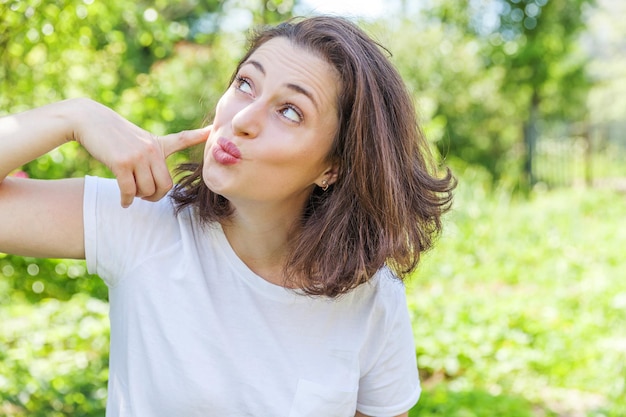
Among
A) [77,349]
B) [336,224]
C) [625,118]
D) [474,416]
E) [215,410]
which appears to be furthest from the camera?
[625,118]

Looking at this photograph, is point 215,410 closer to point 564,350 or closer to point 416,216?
point 416,216

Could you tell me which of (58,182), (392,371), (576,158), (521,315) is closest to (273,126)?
(58,182)

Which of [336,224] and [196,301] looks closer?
[196,301]

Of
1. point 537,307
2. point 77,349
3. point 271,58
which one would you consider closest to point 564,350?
point 537,307

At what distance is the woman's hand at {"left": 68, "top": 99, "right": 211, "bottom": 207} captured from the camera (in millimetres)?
1343

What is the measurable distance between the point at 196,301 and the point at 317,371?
306 mm

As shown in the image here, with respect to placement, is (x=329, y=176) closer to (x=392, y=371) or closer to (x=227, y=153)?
(x=227, y=153)

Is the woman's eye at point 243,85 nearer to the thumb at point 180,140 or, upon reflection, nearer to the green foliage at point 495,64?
the thumb at point 180,140

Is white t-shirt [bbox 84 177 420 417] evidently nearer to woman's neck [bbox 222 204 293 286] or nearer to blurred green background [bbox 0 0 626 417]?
woman's neck [bbox 222 204 293 286]

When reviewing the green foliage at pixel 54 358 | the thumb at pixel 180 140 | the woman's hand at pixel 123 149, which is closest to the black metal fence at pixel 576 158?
the green foliage at pixel 54 358

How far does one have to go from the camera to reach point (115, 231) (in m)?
1.44

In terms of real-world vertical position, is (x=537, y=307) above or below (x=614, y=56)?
above

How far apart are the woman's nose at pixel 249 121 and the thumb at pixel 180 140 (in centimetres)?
9

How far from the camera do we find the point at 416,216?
1.66 metres
